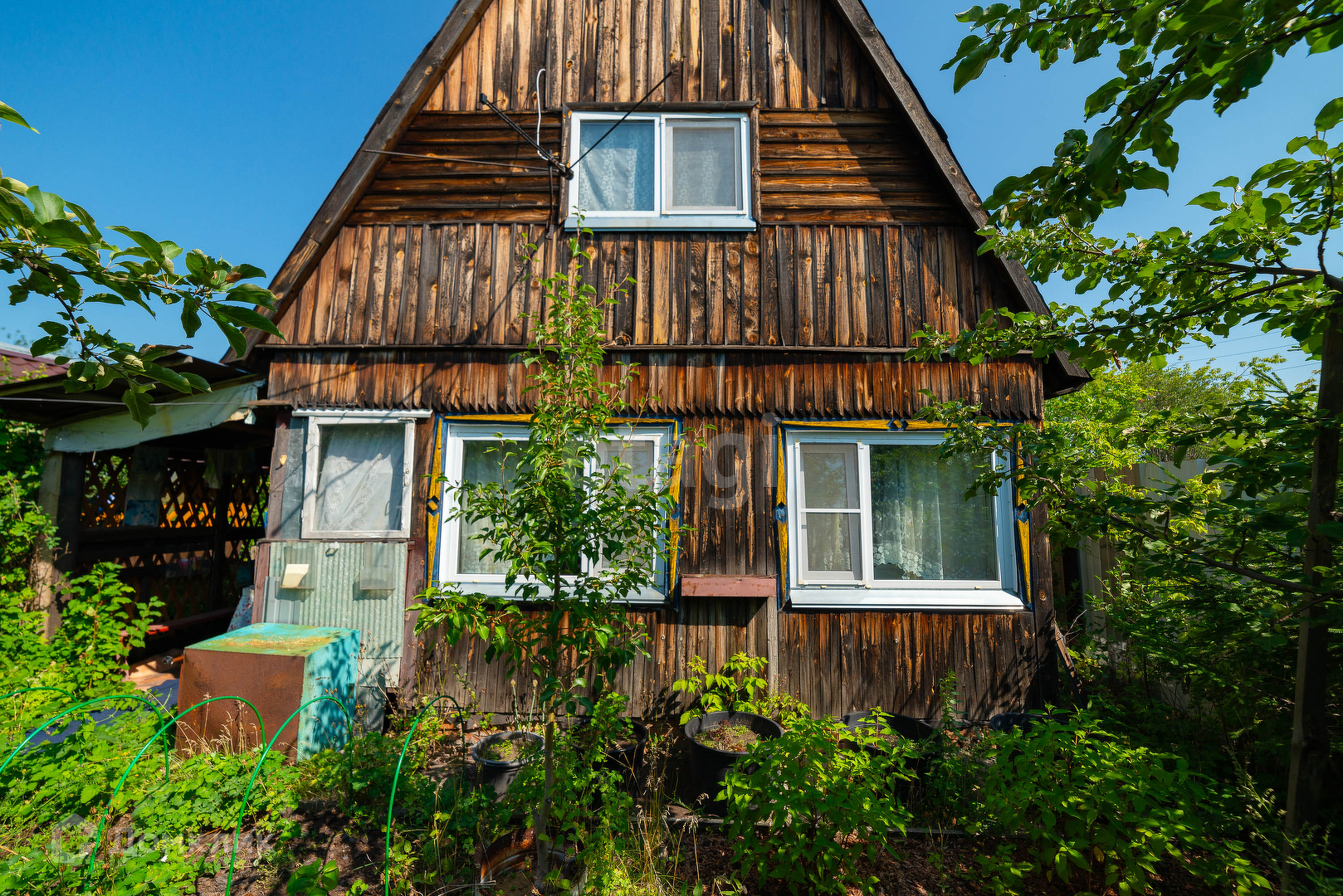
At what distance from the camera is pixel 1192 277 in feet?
7.55

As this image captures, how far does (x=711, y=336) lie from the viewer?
5.38m

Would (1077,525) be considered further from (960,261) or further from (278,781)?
(278,781)

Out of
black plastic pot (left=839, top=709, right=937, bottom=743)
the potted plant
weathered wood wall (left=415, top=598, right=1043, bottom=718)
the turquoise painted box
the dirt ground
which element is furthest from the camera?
weathered wood wall (left=415, top=598, right=1043, bottom=718)

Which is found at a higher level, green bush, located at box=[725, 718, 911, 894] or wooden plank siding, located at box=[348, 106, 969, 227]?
wooden plank siding, located at box=[348, 106, 969, 227]

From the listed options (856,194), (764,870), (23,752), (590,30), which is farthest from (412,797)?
(590,30)

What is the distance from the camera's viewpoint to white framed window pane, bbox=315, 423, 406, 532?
17.6ft

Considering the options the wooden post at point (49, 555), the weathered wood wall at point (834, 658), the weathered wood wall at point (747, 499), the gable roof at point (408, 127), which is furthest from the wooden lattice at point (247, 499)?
the weathered wood wall at point (834, 658)

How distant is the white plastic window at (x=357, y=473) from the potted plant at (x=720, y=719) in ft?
10.2

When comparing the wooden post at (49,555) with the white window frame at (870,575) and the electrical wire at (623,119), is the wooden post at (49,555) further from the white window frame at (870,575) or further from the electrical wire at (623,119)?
the white window frame at (870,575)

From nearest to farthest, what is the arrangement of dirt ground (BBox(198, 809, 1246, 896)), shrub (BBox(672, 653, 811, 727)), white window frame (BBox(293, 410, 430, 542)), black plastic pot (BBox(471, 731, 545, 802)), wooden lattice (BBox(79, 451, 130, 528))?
dirt ground (BBox(198, 809, 1246, 896))
black plastic pot (BBox(471, 731, 545, 802))
shrub (BBox(672, 653, 811, 727))
white window frame (BBox(293, 410, 430, 542))
wooden lattice (BBox(79, 451, 130, 528))

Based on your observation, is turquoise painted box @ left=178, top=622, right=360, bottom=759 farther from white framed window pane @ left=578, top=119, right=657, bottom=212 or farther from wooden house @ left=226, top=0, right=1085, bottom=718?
white framed window pane @ left=578, top=119, right=657, bottom=212

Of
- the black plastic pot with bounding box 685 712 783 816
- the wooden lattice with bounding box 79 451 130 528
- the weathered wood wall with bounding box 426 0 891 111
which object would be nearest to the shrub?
the black plastic pot with bounding box 685 712 783 816

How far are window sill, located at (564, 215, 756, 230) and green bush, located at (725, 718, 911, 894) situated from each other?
4.42 metres

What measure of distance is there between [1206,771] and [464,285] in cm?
675
